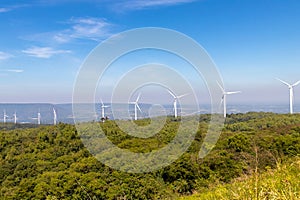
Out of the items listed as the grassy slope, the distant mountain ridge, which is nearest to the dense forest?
the distant mountain ridge

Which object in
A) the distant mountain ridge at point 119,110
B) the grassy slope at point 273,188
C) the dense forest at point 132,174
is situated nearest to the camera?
the grassy slope at point 273,188

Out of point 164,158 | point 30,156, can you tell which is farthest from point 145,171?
point 30,156

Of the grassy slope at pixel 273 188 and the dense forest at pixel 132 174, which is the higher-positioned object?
the grassy slope at pixel 273 188

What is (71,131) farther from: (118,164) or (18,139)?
(118,164)

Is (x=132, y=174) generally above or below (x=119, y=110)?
below

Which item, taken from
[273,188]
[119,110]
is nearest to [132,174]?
[119,110]

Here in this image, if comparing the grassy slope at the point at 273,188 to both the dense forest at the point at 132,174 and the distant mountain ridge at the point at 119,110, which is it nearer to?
the distant mountain ridge at the point at 119,110

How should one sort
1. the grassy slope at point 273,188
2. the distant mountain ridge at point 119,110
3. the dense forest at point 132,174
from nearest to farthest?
the grassy slope at point 273,188 → the distant mountain ridge at point 119,110 → the dense forest at point 132,174

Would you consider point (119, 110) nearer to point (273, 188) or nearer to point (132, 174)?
point (273, 188)

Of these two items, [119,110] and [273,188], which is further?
[119,110]

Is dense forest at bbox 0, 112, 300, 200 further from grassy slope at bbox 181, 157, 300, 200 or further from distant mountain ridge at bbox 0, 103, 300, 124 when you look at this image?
grassy slope at bbox 181, 157, 300, 200

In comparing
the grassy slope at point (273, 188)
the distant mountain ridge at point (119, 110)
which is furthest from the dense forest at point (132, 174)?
the grassy slope at point (273, 188)
